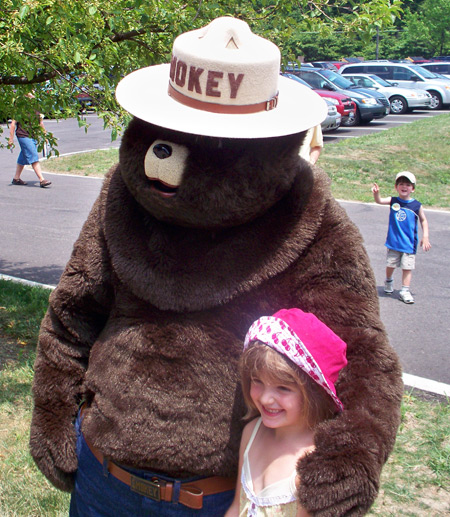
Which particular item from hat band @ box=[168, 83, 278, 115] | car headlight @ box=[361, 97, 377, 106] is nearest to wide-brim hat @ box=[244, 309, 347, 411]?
hat band @ box=[168, 83, 278, 115]

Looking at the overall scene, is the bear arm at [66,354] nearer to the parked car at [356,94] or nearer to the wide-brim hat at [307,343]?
the wide-brim hat at [307,343]

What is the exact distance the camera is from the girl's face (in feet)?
5.34

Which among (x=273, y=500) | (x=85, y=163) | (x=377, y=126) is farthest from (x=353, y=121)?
(x=273, y=500)

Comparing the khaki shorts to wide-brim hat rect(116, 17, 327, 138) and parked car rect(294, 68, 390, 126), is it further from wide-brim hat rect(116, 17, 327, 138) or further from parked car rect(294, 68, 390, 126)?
parked car rect(294, 68, 390, 126)

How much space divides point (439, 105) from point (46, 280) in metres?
21.9

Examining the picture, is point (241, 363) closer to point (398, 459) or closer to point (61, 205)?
point (398, 459)

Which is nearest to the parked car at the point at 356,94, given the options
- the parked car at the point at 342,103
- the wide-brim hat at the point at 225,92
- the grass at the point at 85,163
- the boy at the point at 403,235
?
the parked car at the point at 342,103

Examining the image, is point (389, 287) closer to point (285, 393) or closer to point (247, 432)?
point (247, 432)

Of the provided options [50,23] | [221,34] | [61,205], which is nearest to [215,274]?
[221,34]

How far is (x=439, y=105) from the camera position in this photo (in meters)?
25.3

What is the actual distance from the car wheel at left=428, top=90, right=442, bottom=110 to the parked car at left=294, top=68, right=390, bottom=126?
11.8 ft

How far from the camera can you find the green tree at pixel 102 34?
12.4 feet

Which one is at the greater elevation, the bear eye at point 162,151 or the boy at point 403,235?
the bear eye at point 162,151

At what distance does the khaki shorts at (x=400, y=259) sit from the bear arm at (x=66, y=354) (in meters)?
5.01
